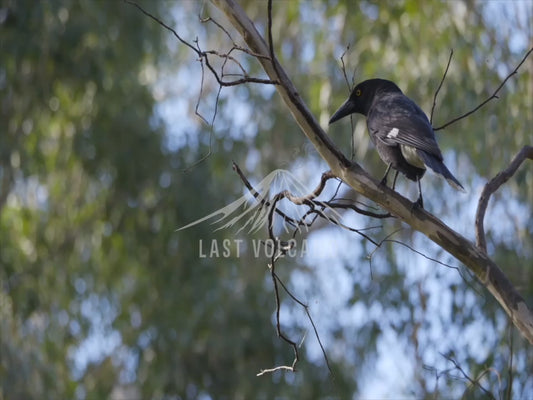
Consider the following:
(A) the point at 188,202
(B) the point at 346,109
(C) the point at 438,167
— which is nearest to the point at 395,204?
(C) the point at 438,167

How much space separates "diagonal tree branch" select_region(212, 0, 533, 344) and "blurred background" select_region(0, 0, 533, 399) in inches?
127

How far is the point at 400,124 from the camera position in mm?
3660

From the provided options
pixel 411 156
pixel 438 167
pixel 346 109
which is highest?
pixel 346 109

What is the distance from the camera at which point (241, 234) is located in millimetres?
8609

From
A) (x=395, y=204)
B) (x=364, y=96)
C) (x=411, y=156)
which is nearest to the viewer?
(x=395, y=204)

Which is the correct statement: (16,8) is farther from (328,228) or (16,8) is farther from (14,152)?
(328,228)

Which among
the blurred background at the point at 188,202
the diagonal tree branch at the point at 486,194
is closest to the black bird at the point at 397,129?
→ the diagonal tree branch at the point at 486,194

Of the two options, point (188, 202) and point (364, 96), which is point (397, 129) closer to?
point (364, 96)

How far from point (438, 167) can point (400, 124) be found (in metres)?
0.44

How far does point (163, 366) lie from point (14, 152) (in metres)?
2.11

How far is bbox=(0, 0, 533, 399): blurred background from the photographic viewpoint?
6.72 m

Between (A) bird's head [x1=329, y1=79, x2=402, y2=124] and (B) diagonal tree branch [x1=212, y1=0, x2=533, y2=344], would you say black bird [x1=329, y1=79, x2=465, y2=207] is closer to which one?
(A) bird's head [x1=329, y1=79, x2=402, y2=124]

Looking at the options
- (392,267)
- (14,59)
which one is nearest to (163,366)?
(392,267)

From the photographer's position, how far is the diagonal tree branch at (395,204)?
2.76 metres
